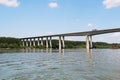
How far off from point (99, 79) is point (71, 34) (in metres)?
144

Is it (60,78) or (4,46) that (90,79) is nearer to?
(60,78)

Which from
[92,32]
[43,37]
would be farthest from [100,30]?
[43,37]

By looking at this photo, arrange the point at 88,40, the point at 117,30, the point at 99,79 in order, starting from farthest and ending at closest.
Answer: the point at 88,40, the point at 117,30, the point at 99,79

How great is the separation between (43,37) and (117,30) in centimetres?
7608

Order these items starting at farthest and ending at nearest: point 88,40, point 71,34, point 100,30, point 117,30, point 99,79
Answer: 1. point 71,34
2. point 88,40
3. point 100,30
4. point 117,30
5. point 99,79

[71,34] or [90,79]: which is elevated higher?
[71,34]

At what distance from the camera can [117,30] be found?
5310 inches

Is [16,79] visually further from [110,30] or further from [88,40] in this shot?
[88,40]

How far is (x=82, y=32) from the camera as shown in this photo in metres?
155

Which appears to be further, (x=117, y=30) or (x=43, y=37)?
(x=43, y=37)

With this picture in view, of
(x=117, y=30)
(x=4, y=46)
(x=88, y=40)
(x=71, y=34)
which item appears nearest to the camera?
(x=117, y=30)

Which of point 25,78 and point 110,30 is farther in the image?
point 110,30

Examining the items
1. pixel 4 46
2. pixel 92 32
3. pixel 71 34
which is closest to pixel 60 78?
pixel 92 32

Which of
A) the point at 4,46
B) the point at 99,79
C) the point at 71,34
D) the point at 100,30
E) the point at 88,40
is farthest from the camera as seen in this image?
the point at 4,46
